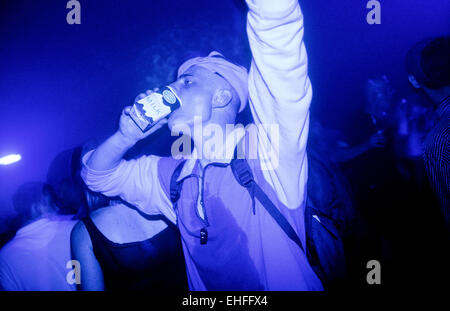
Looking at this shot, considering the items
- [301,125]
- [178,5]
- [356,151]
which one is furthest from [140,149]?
[356,151]

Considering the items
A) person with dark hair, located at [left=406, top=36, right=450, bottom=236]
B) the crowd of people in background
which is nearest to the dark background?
the crowd of people in background

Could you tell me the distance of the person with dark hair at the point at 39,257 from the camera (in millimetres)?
1458

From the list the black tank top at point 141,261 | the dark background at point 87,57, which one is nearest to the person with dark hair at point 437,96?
the dark background at point 87,57

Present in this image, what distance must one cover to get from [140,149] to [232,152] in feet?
4.93

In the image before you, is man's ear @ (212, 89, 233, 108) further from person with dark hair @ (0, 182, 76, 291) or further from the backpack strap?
person with dark hair @ (0, 182, 76, 291)

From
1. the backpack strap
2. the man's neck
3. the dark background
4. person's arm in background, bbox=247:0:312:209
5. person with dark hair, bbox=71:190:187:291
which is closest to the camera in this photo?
person's arm in background, bbox=247:0:312:209

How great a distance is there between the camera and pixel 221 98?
4.57 feet

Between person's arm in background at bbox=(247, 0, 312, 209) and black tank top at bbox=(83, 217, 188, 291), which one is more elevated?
person's arm in background at bbox=(247, 0, 312, 209)

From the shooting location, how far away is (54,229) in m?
1.66

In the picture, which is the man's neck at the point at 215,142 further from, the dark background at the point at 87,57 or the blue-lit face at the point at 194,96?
the dark background at the point at 87,57

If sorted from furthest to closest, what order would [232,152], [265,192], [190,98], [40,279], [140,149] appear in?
[140,149]
[40,279]
[190,98]
[232,152]
[265,192]

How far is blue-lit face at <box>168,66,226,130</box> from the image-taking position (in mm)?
1325

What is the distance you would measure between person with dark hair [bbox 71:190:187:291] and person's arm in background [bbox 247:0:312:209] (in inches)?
44.5
